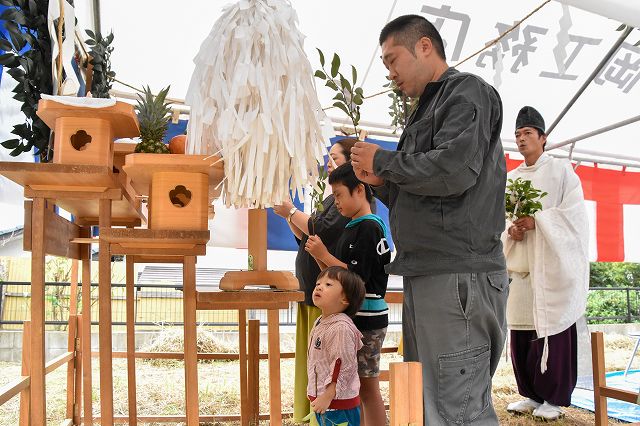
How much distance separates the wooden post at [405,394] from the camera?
847 mm

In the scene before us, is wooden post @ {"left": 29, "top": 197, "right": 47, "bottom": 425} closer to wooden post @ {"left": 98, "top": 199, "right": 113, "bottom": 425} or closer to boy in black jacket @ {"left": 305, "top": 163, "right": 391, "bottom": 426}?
wooden post @ {"left": 98, "top": 199, "right": 113, "bottom": 425}

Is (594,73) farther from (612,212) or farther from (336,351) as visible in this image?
(336,351)

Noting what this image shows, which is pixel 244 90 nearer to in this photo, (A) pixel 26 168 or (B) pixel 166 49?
(A) pixel 26 168

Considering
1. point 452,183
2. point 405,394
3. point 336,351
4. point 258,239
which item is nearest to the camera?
point 405,394

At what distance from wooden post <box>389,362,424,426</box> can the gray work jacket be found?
54cm

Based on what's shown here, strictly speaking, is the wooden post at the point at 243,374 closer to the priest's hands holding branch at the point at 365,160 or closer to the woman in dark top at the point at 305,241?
the woman in dark top at the point at 305,241

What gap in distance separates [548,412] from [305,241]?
1.67 m

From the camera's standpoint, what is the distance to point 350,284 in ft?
6.93

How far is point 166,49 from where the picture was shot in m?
3.57

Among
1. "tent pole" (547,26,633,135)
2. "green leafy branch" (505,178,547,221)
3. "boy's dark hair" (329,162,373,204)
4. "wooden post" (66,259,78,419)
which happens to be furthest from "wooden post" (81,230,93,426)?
"tent pole" (547,26,633,135)

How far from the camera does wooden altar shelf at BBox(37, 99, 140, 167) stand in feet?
5.01

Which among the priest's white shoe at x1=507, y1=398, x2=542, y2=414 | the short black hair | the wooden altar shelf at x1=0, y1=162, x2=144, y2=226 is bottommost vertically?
the priest's white shoe at x1=507, y1=398, x2=542, y2=414

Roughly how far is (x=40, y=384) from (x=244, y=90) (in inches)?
36.9

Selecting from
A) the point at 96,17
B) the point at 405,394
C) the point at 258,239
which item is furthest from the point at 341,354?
the point at 96,17
